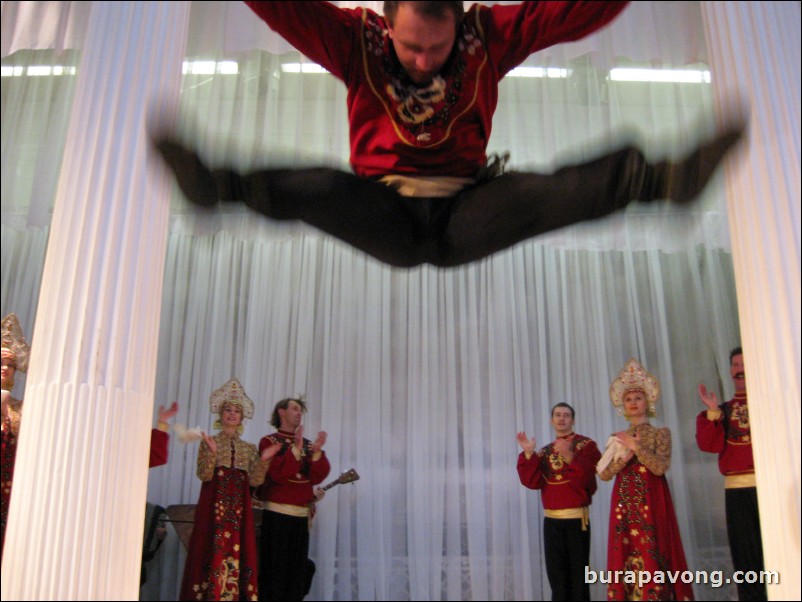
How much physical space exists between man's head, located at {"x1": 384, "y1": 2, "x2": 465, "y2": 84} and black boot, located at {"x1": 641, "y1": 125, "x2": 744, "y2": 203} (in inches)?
22.6

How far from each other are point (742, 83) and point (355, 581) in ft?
9.82

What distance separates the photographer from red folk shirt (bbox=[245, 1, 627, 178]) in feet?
6.72

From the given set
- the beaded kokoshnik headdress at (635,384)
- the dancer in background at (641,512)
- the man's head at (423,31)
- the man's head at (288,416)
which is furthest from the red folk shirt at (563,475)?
the man's head at (423,31)

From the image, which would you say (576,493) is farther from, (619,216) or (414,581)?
(619,216)

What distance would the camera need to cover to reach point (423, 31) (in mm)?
1904

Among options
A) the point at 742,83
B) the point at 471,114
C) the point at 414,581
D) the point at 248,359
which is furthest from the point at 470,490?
the point at 471,114

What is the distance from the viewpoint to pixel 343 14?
6.83ft

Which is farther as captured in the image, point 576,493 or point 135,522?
point 576,493

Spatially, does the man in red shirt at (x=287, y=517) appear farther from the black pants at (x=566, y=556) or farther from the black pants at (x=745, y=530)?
the black pants at (x=745, y=530)

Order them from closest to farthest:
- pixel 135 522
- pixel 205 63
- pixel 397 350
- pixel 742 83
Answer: pixel 135 522, pixel 742 83, pixel 205 63, pixel 397 350

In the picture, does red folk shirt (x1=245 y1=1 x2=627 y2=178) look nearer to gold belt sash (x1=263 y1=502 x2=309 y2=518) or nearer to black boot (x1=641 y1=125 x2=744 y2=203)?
black boot (x1=641 y1=125 x2=744 y2=203)

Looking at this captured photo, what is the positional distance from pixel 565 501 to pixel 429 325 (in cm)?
133

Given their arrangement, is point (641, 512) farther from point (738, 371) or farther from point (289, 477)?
point (289, 477)

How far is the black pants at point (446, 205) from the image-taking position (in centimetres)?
188
